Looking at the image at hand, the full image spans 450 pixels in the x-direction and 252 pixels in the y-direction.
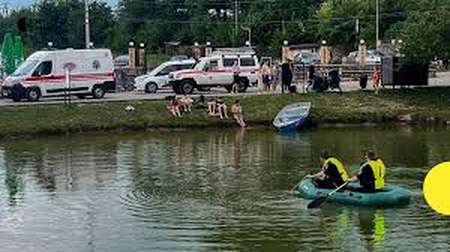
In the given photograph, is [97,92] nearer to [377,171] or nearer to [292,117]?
[292,117]

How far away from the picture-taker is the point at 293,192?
24.3 metres

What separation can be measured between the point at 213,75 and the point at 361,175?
95.0 feet

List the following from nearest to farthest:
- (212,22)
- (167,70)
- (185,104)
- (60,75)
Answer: (185,104) < (60,75) < (167,70) < (212,22)

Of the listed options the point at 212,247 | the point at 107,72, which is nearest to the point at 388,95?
the point at 107,72

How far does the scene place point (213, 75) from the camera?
166 feet

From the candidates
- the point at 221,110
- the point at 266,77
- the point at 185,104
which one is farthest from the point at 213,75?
the point at 221,110

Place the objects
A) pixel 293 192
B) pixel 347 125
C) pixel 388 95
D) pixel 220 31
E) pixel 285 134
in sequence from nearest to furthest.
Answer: pixel 293 192, pixel 285 134, pixel 347 125, pixel 388 95, pixel 220 31

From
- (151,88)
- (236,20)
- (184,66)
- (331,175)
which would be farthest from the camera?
(236,20)

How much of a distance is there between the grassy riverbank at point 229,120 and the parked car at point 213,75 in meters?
5.60

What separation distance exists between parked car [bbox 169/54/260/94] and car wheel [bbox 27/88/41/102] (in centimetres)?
717

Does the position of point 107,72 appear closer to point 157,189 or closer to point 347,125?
point 347,125

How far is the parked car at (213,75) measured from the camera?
5047cm

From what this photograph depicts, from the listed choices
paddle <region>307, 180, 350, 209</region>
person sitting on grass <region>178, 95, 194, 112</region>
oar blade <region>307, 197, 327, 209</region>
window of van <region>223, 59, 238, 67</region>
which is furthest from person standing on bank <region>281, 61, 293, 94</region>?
oar blade <region>307, 197, 327, 209</region>

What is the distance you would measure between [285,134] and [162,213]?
58.9 feet
